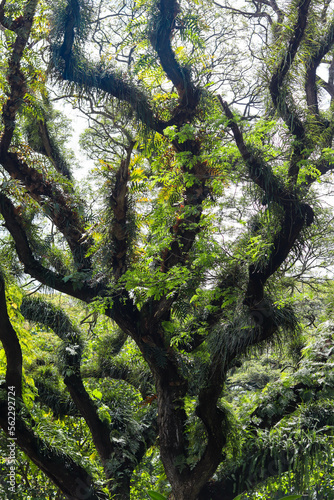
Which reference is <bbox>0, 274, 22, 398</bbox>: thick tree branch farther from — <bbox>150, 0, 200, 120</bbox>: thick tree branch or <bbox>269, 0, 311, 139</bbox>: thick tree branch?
<bbox>269, 0, 311, 139</bbox>: thick tree branch

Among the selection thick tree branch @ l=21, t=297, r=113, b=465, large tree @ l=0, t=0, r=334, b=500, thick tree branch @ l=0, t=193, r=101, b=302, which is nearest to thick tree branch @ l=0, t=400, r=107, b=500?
large tree @ l=0, t=0, r=334, b=500

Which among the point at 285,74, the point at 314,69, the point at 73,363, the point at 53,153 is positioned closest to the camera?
the point at 285,74

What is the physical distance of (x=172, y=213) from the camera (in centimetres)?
470

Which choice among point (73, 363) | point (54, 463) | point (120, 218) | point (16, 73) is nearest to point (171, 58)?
point (16, 73)

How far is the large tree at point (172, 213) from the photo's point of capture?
3951mm

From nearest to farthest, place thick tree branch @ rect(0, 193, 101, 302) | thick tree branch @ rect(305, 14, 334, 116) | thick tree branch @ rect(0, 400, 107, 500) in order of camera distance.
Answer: thick tree branch @ rect(0, 400, 107, 500), thick tree branch @ rect(0, 193, 101, 302), thick tree branch @ rect(305, 14, 334, 116)

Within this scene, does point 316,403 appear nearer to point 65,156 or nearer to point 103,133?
point 65,156

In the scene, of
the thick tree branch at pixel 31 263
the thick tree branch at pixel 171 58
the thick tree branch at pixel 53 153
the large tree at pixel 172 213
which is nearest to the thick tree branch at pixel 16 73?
the large tree at pixel 172 213

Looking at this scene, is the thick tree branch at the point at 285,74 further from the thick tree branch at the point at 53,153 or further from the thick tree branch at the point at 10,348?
the thick tree branch at the point at 53,153

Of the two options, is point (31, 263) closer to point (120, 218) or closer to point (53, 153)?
point (120, 218)

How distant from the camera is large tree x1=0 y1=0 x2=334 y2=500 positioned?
13.0 feet

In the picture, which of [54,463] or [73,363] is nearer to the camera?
[54,463]

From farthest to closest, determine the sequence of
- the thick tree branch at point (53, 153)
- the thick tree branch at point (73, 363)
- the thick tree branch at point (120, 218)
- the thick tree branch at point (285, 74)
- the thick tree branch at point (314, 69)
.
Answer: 1. the thick tree branch at point (53, 153)
2. the thick tree branch at point (314, 69)
3. the thick tree branch at point (73, 363)
4. the thick tree branch at point (120, 218)
5. the thick tree branch at point (285, 74)

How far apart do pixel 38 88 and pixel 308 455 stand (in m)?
4.92
